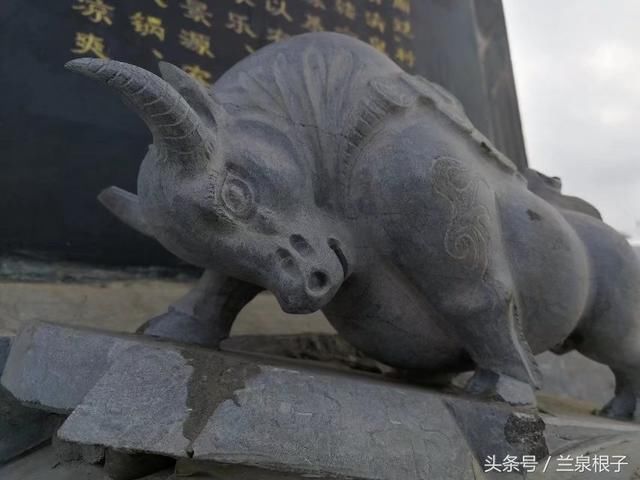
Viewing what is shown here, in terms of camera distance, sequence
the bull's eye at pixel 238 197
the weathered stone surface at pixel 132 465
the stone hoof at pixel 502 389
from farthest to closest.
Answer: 1. the stone hoof at pixel 502 389
2. the bull's eye at pixel 238 197
3. the weathered stone surface at pixel 132 465

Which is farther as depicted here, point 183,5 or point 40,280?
point 183,5

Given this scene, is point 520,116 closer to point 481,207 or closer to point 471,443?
point 481,207

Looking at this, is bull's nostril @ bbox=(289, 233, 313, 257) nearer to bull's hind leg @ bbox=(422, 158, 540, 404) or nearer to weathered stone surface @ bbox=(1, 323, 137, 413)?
bull's hind leg @ bbox=(422, 158, 540, 404)

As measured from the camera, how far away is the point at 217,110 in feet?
4.52

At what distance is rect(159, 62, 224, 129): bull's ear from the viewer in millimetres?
1325

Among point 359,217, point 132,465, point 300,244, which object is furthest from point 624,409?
point 132,465

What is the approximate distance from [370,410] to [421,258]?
43 centimetres

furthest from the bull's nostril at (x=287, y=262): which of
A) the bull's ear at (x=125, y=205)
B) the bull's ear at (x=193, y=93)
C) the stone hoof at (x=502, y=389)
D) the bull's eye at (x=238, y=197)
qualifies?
the stone hoof at (x=502, y=389)

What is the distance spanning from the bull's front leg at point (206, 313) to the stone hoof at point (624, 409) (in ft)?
4.79

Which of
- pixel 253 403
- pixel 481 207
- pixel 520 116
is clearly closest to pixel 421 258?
pixel 481 207

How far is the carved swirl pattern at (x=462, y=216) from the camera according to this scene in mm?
1410

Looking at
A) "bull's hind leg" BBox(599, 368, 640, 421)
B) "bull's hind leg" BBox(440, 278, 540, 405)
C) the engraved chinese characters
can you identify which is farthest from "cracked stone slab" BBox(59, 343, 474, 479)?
the engraved chinese characters

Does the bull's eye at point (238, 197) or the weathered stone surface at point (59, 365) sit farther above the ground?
the bull's eye at point (238, 197)

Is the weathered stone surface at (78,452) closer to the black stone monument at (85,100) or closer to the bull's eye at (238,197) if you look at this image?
the bull's eye at (238,197)
